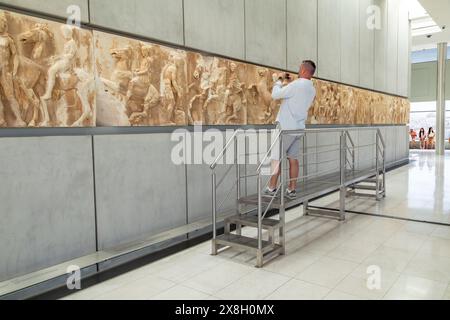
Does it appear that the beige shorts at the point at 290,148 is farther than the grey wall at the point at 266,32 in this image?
No

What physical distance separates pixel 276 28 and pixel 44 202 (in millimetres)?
4416

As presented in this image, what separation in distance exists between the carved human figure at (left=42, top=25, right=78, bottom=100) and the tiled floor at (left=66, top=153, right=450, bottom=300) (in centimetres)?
173

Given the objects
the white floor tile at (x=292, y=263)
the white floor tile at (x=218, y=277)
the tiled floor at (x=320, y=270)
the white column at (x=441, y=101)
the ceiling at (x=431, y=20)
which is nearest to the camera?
the tiled floor at (x=320, y=270)

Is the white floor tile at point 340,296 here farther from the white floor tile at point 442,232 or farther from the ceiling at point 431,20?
the ceiling at point 431,20

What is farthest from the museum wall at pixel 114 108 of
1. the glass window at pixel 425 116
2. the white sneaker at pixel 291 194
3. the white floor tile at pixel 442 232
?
the glass window at pixel 425 116

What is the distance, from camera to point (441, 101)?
15.6m

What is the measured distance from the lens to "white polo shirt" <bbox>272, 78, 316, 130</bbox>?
454cm

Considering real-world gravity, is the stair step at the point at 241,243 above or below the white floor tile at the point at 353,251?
above

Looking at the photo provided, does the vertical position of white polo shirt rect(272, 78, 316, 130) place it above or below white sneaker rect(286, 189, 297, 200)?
above

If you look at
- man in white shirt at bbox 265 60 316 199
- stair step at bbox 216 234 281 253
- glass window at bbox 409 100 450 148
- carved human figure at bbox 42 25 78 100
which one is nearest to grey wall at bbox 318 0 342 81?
man in white shirt at bbox 265 60 316 199

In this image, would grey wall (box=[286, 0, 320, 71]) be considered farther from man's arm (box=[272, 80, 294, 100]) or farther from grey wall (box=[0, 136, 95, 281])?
grey wall (box=[0, 136, 95, 281])

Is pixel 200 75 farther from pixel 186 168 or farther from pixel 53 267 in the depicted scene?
pixel 53 267

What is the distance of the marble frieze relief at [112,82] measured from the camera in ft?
9.43
